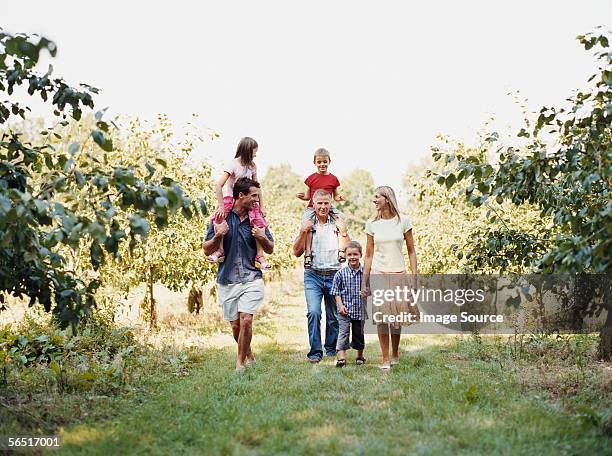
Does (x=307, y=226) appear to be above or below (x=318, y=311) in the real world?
above

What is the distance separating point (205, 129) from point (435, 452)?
26.7ft

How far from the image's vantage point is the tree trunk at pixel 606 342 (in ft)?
22.6

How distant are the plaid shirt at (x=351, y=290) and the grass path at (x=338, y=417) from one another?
0.76 metres

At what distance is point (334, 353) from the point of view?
7926 mm

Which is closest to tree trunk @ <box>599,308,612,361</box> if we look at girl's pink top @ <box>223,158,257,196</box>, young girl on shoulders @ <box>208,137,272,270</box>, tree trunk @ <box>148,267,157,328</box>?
young girl on shoulders @ <box>208,137,272,270</box>

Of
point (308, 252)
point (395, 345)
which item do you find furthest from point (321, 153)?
point (395, 345)

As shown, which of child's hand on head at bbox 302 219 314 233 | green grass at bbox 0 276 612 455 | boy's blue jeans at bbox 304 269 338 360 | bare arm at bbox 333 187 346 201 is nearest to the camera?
green grass at bbox 0 276 612 455

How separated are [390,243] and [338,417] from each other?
2.57 m

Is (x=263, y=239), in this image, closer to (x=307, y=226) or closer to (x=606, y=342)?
(x=307, y=226)

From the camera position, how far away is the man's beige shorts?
Result: 265 inches

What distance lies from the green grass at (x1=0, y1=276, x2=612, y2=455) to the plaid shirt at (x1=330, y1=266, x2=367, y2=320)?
63 cm

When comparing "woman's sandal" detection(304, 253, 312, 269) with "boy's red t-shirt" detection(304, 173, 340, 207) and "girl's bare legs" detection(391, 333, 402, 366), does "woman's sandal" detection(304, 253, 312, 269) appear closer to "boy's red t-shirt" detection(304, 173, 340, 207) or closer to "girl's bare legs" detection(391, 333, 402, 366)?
"boy's red t-shirt" detection(304, 173, 340, 207)

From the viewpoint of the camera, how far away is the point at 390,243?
684cm

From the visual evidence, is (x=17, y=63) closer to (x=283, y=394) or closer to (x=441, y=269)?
(x=283, y=394)
